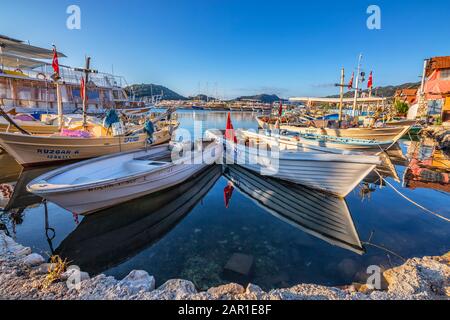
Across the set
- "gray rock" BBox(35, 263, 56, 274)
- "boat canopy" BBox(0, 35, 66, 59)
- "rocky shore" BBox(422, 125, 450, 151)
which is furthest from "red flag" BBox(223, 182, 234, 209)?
"boat canopy" BBox(0, 35, 66, 59)

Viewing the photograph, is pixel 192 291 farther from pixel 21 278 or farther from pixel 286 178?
pixel 286 178

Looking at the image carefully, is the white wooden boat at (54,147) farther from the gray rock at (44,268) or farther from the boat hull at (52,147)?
the gray rock at (44,268)

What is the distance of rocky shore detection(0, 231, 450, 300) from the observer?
3.03 meters

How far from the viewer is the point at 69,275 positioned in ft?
11.5

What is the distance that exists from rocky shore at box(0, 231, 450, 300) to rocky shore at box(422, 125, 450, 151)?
20.8 m

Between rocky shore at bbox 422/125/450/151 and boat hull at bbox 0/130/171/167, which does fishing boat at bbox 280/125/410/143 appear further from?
boat hull at bbox 0/130/171/167

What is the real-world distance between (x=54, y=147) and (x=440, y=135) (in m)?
31.9

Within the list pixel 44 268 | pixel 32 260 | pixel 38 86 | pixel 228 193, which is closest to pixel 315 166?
pixel 228 193

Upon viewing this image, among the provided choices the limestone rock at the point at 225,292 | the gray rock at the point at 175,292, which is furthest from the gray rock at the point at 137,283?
the limestone rock at the point at 225,292

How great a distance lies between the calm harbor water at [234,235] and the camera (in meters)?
4.55

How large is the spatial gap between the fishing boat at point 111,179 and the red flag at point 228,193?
1786 mm

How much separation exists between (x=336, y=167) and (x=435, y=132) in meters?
24.0
